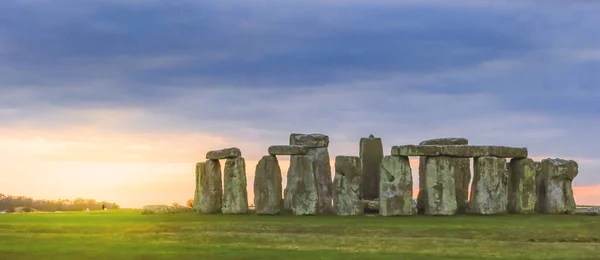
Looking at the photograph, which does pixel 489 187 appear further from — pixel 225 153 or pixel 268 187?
pixel 225 153

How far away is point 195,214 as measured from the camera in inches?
1704

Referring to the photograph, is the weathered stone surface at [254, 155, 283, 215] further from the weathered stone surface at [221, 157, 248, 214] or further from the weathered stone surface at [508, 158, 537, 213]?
the weathered stone surface at [508, 158, 537, 213]

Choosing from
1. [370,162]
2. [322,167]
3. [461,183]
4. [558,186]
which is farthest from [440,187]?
[558,186]

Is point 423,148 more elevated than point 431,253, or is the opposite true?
point 423,148

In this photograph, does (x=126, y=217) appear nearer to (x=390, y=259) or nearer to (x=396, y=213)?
(x=396, y=213)

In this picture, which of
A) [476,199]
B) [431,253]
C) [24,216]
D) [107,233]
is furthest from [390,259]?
[24,216]

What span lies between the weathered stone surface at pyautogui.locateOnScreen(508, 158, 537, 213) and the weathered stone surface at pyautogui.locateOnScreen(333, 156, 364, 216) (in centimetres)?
709

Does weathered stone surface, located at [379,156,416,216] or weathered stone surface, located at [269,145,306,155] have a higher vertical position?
weathered stone surface, located at [269,145,306,155]

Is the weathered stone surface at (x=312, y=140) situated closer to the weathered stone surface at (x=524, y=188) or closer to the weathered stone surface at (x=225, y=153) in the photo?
the weathered stone surface at (x=225, y=153)

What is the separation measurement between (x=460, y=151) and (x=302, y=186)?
22.7 feet

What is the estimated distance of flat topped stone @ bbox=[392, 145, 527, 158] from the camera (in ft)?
131

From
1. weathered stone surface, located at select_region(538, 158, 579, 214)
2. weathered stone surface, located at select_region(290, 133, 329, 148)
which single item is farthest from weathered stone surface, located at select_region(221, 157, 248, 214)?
weathered stone surface, located at select_region(538, 158, 579, 214)

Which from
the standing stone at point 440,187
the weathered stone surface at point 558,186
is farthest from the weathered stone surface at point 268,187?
the weathered stone surface at point 558,186

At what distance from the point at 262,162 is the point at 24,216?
1139 centimetres
